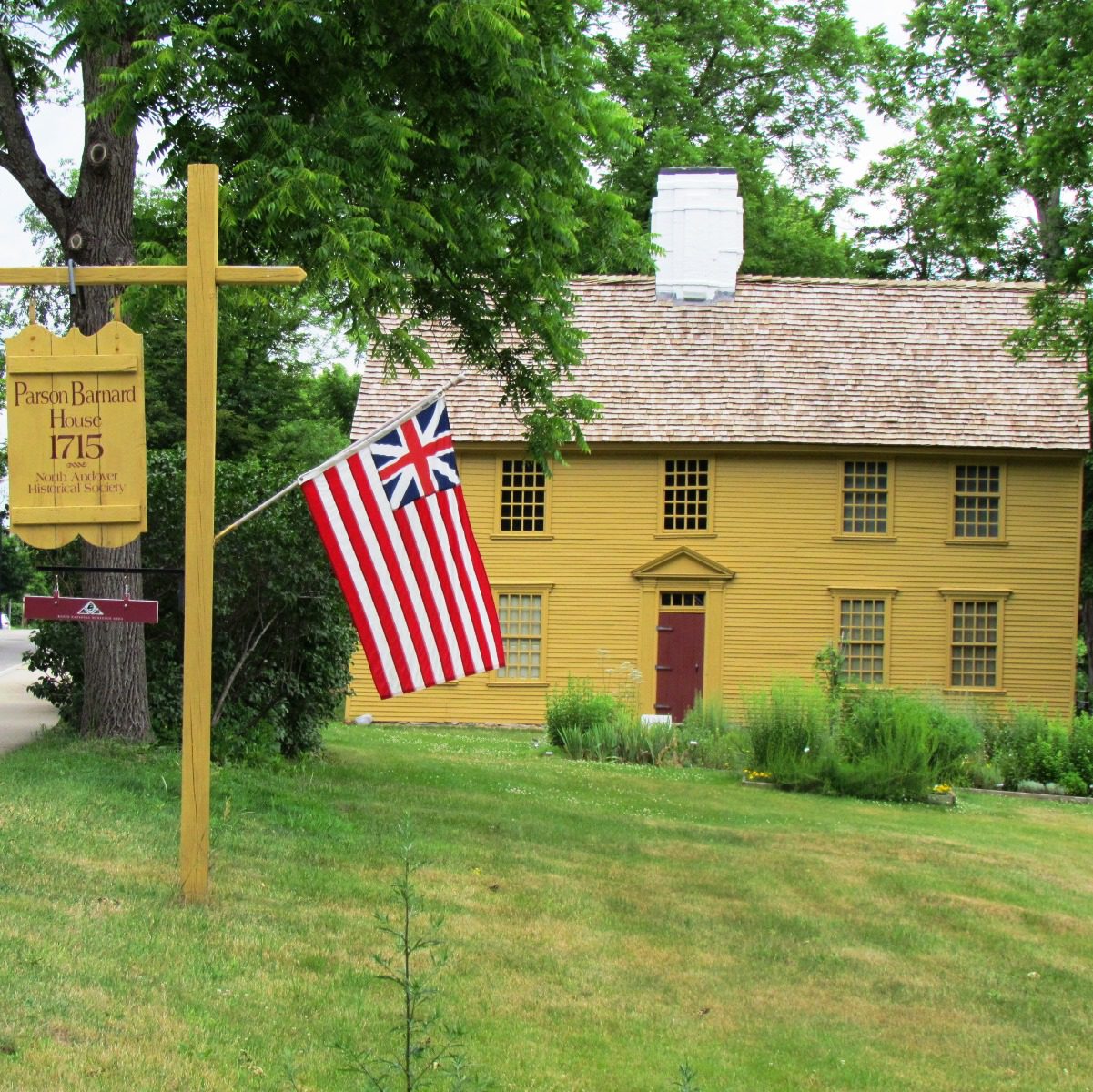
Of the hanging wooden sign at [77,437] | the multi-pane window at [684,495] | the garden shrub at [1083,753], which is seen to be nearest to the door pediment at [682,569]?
the multi-pane window at [684,495]

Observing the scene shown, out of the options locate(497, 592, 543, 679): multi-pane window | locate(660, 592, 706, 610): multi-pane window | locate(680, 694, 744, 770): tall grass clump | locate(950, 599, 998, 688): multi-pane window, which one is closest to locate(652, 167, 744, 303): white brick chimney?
locate(660, 592, 706, 610): multi-pane window

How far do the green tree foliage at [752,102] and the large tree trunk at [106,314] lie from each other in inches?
917

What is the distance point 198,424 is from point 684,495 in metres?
22.4

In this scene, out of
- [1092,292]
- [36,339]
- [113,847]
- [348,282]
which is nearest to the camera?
[36,339]

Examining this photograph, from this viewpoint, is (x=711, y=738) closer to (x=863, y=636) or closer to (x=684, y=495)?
(x=863, y=636)

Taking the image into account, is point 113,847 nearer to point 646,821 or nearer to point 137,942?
point 137,942

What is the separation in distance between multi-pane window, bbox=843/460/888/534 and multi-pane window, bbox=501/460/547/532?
581 cm

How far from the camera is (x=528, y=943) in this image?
339 inches

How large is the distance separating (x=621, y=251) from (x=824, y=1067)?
33.4 feet

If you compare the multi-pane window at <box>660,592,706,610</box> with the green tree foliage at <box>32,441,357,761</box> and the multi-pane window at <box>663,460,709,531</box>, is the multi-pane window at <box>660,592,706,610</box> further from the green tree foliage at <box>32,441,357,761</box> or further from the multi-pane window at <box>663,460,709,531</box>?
the green tree foliage at <box>32,441,357,761</box>

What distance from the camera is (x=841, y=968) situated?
8984mm

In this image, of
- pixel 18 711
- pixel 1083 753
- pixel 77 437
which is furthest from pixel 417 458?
pixel 1083 753

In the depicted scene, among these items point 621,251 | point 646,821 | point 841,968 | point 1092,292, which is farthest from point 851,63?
point 841,968

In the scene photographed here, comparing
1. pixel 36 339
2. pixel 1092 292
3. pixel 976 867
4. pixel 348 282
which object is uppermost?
pixel 1092 292
